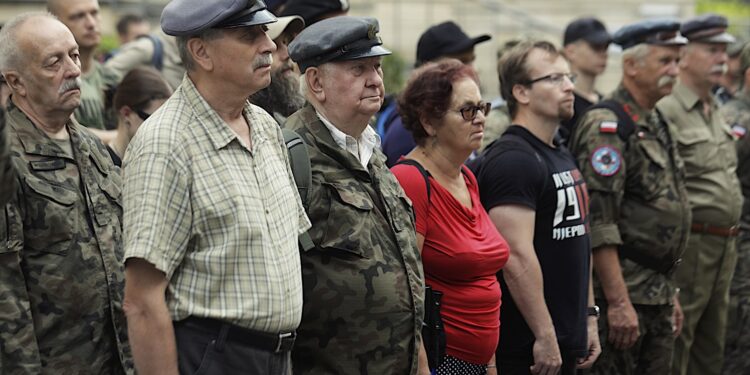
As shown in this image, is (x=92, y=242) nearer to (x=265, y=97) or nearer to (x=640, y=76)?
(x=265, y=97)

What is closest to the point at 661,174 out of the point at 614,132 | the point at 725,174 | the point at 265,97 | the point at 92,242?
the point at 614,132

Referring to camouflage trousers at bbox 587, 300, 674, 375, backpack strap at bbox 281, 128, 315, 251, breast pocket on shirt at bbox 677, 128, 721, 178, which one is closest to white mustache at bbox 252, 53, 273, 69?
backpack strap at bbox 281, 128, 315, 251

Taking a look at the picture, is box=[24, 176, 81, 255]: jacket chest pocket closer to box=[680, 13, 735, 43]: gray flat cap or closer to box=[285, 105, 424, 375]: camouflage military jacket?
box=[285, 105, 424, 375]: camouflage military jacket

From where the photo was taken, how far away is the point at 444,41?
670cm

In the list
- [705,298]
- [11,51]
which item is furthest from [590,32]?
[11,51]

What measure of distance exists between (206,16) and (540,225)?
97.6 inches

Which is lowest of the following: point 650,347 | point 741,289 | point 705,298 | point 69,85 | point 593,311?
point 741,289

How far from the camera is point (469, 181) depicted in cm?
504

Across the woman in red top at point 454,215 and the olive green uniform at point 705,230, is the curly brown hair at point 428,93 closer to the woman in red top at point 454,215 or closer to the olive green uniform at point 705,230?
the woman in red top at point 454,215

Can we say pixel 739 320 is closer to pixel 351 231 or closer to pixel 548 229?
pixel 548 229

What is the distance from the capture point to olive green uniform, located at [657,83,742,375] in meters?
6.93

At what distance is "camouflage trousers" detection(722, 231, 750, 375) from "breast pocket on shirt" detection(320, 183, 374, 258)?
443 cm

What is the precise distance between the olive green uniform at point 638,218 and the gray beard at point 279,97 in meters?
1.88

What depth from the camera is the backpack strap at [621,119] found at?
6090 mm
